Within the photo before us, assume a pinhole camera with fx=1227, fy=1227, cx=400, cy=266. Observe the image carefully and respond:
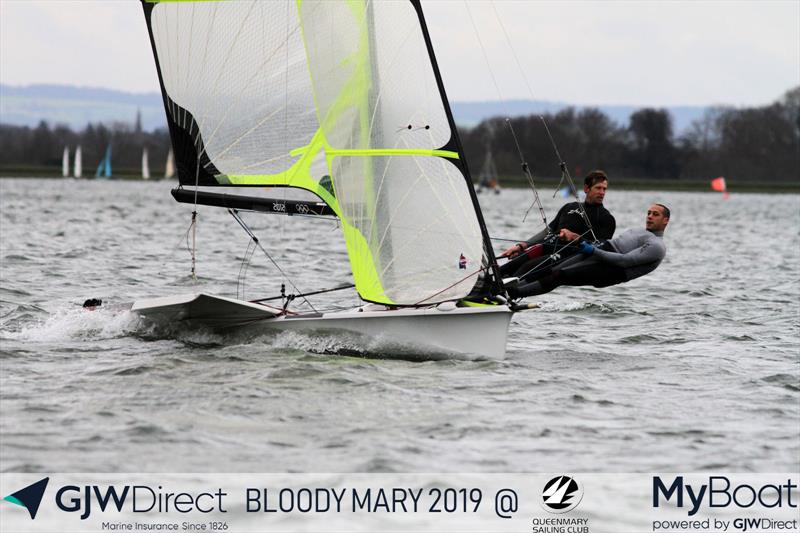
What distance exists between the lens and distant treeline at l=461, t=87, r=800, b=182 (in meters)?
114

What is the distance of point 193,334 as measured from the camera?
10.1m

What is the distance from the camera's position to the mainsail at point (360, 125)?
9562mm

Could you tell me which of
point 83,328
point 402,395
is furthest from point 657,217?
point 83,328

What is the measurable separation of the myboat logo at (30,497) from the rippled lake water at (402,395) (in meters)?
0.25

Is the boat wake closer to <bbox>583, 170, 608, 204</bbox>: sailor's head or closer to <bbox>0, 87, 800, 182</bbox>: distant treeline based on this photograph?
<bbox>583, 170, 608, 204</bbox>: sailor's head

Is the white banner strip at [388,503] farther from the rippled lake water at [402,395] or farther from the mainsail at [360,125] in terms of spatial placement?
the mainsail at [360,125]

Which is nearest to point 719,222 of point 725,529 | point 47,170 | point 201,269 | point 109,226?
point 109,226

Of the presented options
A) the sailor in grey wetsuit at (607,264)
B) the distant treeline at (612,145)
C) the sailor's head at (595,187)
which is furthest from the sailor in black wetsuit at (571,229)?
the distant treeline at (612,145)

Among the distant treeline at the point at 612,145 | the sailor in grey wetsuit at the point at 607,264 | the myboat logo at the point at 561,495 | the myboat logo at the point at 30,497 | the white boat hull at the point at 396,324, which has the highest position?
the distant treeline at the point at 612,145

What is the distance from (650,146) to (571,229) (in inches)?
4386

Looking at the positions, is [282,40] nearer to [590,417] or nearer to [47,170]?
[590,417]

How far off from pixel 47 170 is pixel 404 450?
3743 inches

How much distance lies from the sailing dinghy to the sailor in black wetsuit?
2.46 ft

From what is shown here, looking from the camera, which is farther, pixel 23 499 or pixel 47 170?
pixel 47 170
